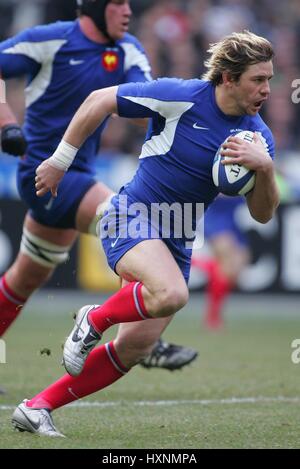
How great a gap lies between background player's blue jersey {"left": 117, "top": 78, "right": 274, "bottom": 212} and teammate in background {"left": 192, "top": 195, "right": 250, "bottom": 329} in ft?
20.1

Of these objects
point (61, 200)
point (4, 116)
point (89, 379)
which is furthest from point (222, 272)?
point (89, 379)

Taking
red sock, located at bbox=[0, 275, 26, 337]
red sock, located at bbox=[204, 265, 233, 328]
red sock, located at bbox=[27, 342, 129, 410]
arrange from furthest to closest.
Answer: red sock, located at bbox=[204, 265, 233, 328] → red sock, located at bbox=[0, 275, 26, 337] → red sock, located at bbox=[27, 342, 129, 410]

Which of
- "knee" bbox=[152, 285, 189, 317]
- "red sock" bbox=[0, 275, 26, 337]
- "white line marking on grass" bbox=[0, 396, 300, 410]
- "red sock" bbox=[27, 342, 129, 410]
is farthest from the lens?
"red sock" bbox=[0, 275, 26, 337]

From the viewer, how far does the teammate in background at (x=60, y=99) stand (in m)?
7.30

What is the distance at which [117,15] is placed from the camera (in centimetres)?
733

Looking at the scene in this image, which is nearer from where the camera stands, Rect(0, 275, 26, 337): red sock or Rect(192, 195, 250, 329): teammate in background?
Rect(0, 275, 26, 337): red sock

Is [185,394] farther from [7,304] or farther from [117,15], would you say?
[117,15]

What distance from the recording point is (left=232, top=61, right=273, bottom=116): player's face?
548cm

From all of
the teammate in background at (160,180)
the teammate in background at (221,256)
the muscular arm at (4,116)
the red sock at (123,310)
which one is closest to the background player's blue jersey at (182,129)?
the teammate in background at (160,180)

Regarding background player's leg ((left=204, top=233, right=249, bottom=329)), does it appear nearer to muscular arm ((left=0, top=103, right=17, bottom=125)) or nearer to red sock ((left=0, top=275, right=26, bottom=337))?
red sock ((left=0, top=275, right=26, bottom=337))

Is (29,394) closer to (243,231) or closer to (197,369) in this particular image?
(197,369)

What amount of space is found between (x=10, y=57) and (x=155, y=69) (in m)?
7.01

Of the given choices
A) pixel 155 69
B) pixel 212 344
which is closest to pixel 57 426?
pixel 212 344


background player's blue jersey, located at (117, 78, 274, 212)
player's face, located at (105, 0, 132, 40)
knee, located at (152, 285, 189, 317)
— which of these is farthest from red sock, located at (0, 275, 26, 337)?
knee, located at (152, 285, 189, 317)
